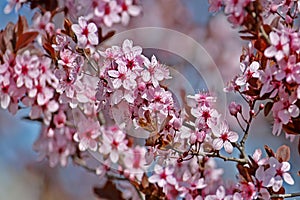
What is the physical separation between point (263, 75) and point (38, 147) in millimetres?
1036

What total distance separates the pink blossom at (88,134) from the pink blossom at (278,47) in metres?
0.68

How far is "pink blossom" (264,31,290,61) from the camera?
1063 mm

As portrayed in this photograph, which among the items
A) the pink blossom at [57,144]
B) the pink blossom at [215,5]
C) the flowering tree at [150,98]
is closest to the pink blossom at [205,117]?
the flowering tree at [150,98]

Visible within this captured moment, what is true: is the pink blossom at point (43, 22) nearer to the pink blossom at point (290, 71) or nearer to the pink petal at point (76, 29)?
the pink petal at point (76, 29)

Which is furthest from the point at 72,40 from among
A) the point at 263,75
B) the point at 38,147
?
the point at 38,147

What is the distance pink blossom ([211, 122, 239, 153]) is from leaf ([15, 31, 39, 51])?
0.69 m

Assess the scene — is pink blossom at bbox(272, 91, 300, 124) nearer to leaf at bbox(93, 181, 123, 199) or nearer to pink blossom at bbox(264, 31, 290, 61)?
pink blossom at bbox(264, 31, 290, 61)

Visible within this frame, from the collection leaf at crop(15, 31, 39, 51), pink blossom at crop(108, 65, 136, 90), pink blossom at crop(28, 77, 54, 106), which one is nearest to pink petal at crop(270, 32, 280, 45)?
pink blossom at crop(108, 65, 136, 90)

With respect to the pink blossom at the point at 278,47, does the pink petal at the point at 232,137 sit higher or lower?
lower

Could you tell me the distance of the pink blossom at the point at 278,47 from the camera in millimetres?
1063

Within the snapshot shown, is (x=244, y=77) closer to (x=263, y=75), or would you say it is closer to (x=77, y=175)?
(x=263, y=75)

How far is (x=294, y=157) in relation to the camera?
2570mm

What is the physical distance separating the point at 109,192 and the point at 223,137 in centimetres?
57

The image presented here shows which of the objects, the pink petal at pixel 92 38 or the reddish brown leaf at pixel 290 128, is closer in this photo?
the reddish brown leaf at pixel 290 128
